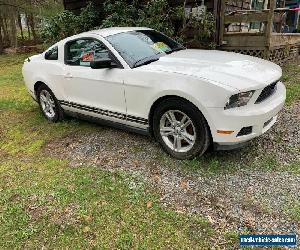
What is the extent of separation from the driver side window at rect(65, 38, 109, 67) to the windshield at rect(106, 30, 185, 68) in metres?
0.20

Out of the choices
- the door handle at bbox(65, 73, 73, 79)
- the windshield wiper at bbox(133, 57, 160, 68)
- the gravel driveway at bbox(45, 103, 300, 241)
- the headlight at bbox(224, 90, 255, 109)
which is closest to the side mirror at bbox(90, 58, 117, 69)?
the windshield wiper at bbox(133, 57, 160, 68)

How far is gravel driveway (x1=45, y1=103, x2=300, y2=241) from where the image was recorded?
3.32 meters

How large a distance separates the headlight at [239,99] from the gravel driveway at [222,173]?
0.84 meters

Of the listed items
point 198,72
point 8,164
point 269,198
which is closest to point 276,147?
point 269,198

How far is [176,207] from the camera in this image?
3498 mm

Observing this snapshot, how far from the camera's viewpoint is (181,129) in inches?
166

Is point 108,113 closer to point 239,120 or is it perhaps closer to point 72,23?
point 239,120

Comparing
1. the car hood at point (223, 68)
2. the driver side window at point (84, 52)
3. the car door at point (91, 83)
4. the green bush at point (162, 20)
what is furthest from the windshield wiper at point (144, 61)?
the green bush at point (162, 20)

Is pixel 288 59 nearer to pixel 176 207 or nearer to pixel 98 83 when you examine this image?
pixel 98 83

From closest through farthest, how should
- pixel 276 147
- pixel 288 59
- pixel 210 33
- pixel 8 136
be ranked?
pixel 276 147
pixel 8 136
pixel 210 33
pixel 288 59

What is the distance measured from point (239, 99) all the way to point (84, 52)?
8.76ft

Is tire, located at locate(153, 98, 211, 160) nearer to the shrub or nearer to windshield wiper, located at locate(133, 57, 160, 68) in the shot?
windshield wiper, located at locate(133, 57, 160, 68)

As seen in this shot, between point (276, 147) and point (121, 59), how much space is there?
2.43 m

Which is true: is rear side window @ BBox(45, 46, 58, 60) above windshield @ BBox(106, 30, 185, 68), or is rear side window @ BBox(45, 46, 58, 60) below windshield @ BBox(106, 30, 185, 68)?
below
